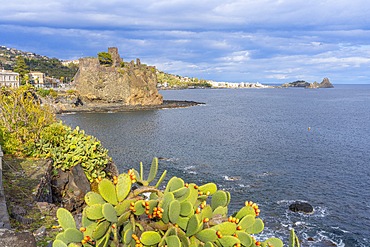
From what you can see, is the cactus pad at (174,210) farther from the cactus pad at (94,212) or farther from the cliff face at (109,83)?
the cliff face at (109,83)

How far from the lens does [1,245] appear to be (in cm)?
443

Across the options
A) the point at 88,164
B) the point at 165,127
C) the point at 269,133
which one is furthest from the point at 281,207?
the point at 165,127

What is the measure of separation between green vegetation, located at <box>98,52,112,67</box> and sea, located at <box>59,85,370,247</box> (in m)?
46.2

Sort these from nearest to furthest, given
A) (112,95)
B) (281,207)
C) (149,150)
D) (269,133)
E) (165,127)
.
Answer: (281,207), (149,150), (269,133), (165,127), (112,95)

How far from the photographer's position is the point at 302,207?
23.9 meters

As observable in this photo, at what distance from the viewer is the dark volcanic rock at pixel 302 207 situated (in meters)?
23.6

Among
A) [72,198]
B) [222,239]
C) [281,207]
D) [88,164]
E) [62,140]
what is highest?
[222,239]

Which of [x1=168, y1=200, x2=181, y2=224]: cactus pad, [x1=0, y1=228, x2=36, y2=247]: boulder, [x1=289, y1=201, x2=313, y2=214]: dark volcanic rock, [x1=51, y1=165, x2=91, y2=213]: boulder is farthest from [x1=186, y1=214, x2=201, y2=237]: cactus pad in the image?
[x1=289, y1=201, x2=313, y2=214]: dark volcanic rock

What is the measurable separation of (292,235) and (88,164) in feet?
42.6

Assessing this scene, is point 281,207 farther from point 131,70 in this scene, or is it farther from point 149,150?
point 131,70

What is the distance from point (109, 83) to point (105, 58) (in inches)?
580

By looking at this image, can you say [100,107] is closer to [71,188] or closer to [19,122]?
[19,122]

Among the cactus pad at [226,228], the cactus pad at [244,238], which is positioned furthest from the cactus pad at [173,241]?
the cactus pad at [244,238]

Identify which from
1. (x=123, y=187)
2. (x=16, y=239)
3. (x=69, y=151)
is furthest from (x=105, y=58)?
(x=123, y=187)
